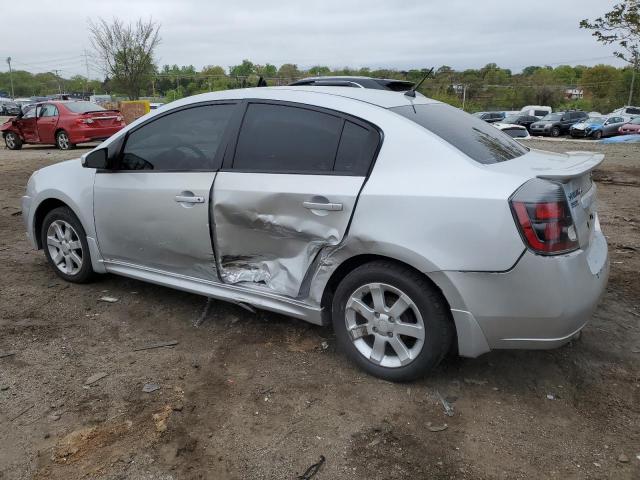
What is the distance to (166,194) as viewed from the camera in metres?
3.76

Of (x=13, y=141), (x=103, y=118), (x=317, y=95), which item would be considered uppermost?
(x=317, y=95)

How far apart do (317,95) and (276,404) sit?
1.86m

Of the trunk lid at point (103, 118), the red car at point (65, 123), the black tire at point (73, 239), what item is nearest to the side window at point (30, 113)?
the red car at point (65, 123)

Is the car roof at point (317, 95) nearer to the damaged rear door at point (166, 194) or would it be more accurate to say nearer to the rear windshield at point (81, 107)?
the damaged rear door at point (166, 194)

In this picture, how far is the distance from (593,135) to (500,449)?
32468mm

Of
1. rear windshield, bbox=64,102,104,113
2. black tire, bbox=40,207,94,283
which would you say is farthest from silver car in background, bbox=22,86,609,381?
rear windshield, bbox=64,102,104,113

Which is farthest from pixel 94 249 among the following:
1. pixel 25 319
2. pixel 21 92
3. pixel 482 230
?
pixel 21 92

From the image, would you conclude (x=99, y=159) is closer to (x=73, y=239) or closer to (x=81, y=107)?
(x=73, y=239)

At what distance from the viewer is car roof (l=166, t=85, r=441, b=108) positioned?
Result: 3.41m

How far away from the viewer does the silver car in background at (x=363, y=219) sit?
2725 millimetres

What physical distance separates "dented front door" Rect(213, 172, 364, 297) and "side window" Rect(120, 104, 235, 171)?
0.30m

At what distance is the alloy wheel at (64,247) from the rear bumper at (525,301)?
3.17m

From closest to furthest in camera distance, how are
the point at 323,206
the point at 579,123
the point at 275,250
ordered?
the point at 323,206
the point at 275,250
the point at 579,123

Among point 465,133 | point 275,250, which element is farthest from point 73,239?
point 465,133
